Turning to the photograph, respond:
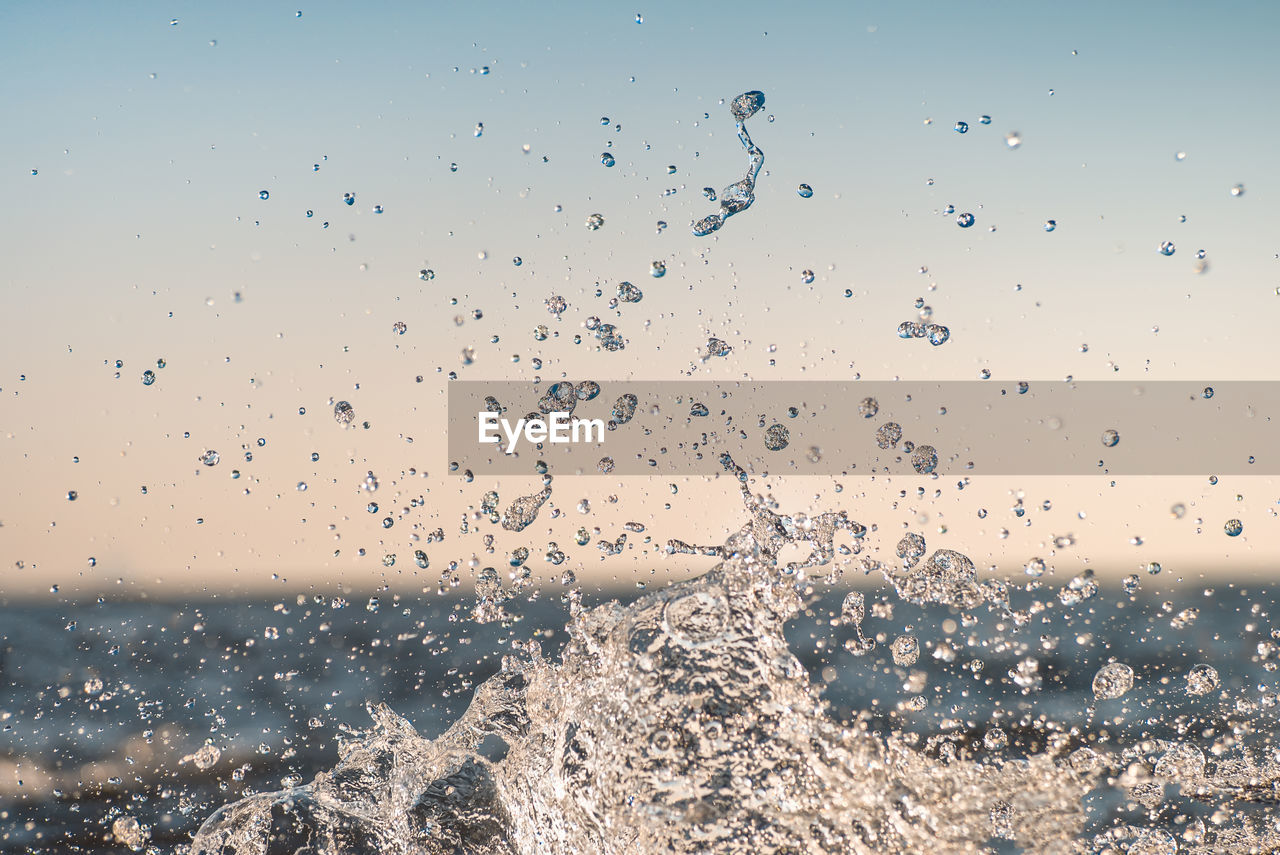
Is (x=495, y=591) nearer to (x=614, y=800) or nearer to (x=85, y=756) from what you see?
(x=614, y=800)

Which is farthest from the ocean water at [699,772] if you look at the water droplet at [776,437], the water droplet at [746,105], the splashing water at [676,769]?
the water droplet at [746,105]

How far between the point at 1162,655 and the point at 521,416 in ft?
74.3

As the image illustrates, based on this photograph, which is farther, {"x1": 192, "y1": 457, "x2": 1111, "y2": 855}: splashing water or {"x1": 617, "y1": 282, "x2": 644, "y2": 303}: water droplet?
{"x1": 617, "y1": 282, "x2": 644, "y2": 303}: water droplet

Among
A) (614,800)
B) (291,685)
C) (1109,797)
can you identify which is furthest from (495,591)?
(291,685)

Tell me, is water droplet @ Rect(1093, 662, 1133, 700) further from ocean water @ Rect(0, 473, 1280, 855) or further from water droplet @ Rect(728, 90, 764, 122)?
water droplet @ Rect(728, 90, 764, 122)

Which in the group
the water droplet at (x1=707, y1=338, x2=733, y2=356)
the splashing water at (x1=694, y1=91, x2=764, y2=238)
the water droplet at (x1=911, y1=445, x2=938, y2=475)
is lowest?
the water droplet at (x1=911, y1=445, x2=938, y2=475)

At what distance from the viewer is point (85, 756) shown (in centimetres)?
995

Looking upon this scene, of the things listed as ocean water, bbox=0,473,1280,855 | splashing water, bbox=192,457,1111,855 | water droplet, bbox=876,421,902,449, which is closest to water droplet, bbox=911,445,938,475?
water droplet, bbox=876,421,902,449

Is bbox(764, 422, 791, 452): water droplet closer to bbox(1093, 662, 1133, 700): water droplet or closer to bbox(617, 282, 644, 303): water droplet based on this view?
bbox(617, 282, 644, 303): water droplet

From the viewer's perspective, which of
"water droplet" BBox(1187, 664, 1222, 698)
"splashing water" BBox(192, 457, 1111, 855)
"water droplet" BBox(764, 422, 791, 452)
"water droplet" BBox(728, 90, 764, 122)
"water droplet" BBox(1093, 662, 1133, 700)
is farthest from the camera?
"water droplet" BBox(1187, 664, 1222, 698)

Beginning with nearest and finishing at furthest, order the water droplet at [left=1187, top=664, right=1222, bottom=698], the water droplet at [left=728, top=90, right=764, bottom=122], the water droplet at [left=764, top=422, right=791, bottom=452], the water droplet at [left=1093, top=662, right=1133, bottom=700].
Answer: the water droplet at [left=728, top=90, right=764, bottom=122] < the water droplet at [left=764, top=422, right=791, bottom=452] < the water droplet at [left=1093, top=662, right=1133, bottom=700] < the water droplet at [left=1187, top=664, right=1222, bottom=698]

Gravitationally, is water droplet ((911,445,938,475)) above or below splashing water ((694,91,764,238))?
below

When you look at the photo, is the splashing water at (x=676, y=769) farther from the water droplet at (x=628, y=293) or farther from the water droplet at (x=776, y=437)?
the water droplet at (x=628, y=293)

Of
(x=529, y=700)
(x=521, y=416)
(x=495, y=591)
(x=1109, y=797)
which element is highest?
(x=521, y=416)
